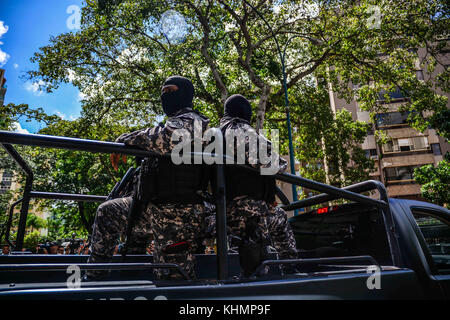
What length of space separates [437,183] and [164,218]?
80.9 feet

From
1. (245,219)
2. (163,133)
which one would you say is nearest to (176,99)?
(163,133)

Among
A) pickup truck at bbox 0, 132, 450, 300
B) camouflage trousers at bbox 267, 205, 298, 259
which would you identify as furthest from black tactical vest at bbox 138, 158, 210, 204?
camouflage trousers at bbox 267, 205, 298, 259

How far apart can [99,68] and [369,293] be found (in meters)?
12.6

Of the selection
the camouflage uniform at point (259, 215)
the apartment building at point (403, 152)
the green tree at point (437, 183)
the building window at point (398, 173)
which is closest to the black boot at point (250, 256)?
the camouflage uniform at point (259, 215)

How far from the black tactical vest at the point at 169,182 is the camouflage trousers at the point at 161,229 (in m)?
0.06

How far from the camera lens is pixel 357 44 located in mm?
11242

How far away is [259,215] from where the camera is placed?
89.9 inches

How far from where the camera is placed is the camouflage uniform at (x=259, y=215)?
2.25 m

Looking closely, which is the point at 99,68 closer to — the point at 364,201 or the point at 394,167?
the point at 364,201

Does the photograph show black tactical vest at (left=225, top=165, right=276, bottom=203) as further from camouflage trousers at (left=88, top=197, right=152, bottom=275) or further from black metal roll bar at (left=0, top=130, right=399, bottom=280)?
camouflage trousers at (left=88, top=197, right=152, bottom=275)

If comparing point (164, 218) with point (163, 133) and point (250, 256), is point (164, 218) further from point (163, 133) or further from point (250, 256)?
Result: point (250, 256)

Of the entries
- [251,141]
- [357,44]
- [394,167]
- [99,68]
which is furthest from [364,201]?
[394,167]

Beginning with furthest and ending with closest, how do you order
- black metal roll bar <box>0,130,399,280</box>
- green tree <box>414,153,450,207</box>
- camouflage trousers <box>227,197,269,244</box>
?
green tree <box>414,153,450,207</box>
camouflage trousers <box>227,197,269,244</box>
black metal roll bar <box>0,130,399,280</box>

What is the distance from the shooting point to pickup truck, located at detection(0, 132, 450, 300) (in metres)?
1.22
